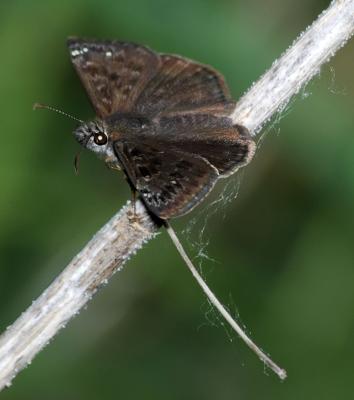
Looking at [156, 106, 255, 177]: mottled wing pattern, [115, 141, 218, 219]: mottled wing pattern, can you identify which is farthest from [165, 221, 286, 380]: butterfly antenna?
[156, 106, 255, 177]: mottled wing pattern

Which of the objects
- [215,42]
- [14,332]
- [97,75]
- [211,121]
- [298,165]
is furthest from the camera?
[298,165]

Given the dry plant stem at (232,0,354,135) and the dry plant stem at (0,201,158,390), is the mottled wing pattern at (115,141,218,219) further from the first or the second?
the dry plant stem at (232,0,354,135)

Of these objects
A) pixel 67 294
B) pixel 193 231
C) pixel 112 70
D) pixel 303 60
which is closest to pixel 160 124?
pixel 112 70

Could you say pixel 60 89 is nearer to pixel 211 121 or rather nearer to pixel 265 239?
pixel 265 239

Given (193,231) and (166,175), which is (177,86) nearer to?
(166,175)

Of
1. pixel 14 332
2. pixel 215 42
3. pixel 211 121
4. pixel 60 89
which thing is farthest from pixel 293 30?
pixel 14 332

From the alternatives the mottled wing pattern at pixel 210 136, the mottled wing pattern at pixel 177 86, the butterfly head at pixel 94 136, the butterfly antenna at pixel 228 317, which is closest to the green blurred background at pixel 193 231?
the mottled wing pattern at pixel 177 86
